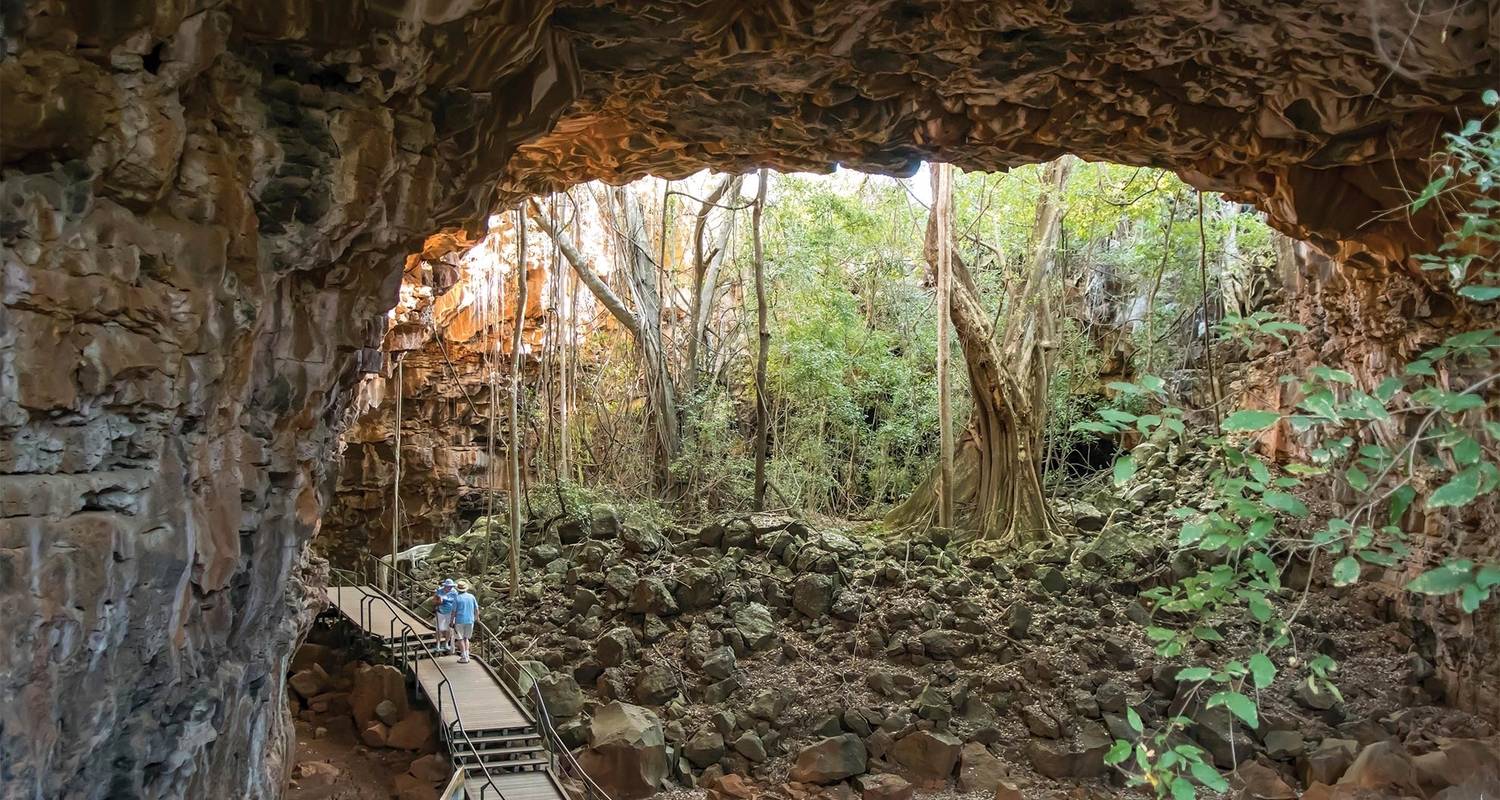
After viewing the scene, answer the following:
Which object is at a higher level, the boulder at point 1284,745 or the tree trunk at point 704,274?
the tree trunk at point 704,274

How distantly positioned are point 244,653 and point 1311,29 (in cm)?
707

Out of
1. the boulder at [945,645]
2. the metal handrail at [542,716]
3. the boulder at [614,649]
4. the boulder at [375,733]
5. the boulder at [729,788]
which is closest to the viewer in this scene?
the metal handrail at [542,716]

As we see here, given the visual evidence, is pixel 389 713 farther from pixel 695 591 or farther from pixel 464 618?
pixel 695 591

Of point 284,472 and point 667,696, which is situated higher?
point 284,472

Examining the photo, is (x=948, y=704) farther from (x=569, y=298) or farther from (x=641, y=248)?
(x=569, y=298)

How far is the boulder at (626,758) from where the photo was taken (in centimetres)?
831

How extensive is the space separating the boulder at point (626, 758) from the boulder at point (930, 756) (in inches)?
83.8

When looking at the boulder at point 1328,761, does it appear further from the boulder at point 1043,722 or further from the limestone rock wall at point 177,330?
the limestone rock wall at point 177,330

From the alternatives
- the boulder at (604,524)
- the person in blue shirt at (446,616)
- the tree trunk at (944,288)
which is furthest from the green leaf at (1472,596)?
the boulder at (604,524)

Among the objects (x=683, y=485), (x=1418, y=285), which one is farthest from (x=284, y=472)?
(x=1418, y=285)

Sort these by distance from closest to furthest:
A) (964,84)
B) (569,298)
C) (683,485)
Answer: (964,84), (683,485), (569,298)

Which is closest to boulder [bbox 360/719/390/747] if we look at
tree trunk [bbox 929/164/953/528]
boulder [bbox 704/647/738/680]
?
boulder [bbox 704/647/738/680]

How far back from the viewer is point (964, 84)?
711 centimetres

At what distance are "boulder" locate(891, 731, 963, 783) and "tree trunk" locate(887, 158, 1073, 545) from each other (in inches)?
130
